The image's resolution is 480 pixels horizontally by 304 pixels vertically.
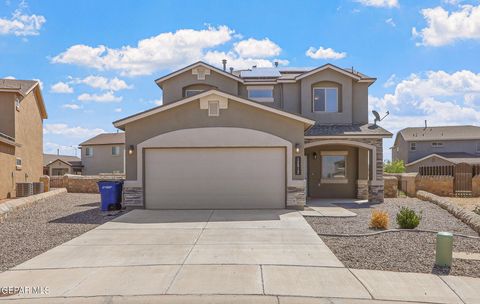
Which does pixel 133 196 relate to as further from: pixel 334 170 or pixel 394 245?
pixel 334 170

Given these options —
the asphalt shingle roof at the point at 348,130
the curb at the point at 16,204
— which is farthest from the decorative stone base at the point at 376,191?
the curb at the point at 16,204

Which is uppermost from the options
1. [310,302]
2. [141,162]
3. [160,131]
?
[160,131]

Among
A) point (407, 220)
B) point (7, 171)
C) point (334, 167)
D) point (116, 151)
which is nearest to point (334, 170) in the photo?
point (334, 167)

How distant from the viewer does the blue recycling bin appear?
50.0 ft

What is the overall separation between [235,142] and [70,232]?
6619mm

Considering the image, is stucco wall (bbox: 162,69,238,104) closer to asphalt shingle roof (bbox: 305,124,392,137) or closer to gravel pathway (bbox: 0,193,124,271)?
asphalt shingle roof (bbox: 305,124,392,137)

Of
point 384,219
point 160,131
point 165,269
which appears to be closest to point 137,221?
point 160,131

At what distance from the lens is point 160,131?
15.5 meters

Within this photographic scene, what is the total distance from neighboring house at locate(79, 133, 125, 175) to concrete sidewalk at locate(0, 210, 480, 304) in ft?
125

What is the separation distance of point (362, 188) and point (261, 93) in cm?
715

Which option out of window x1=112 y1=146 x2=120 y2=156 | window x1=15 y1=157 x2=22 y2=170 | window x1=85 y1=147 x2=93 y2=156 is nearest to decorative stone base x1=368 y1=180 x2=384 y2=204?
window x1=15 y1=157 x2=22 y2=170

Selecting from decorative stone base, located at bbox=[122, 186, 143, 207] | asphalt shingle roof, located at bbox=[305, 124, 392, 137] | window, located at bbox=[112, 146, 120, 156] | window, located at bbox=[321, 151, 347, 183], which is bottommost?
decorative stone base, located at bbox=[122, 186, 143, 207]

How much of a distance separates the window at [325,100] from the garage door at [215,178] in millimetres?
6781

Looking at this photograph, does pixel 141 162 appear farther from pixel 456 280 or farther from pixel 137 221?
pixel 456 280
